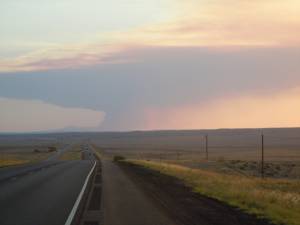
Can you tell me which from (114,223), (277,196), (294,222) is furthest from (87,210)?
(277,196)

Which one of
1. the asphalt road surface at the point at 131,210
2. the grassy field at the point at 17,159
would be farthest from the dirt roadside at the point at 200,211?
the grassy field at the point at 17,159

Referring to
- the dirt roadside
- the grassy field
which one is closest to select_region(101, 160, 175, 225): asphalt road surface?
the dirt roadside

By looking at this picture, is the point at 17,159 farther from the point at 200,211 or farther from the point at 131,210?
the point at 200,211

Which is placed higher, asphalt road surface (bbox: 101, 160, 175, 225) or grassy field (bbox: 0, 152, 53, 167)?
asphalt road surface (bbox: 101, 160, 175, 225)

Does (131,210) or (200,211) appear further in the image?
(131,210)

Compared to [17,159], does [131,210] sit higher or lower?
higher

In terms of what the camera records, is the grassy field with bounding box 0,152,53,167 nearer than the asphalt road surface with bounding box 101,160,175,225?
No

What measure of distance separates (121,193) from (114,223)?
34.2 feet

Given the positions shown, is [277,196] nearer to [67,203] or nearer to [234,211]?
[234,211]

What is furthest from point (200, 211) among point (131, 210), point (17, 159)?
point (17, 159)

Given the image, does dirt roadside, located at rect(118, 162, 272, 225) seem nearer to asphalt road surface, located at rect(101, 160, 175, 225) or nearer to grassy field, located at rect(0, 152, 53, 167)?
asphalt road surface, located at rect(101, 160, 175, 225)

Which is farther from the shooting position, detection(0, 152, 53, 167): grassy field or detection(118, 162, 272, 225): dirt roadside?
detection(0, 152, 53, 167): grassy field

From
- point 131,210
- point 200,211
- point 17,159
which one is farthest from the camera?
point 17,159

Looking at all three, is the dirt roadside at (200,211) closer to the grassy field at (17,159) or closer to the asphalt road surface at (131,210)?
the asphalt road surface at (131,210)
